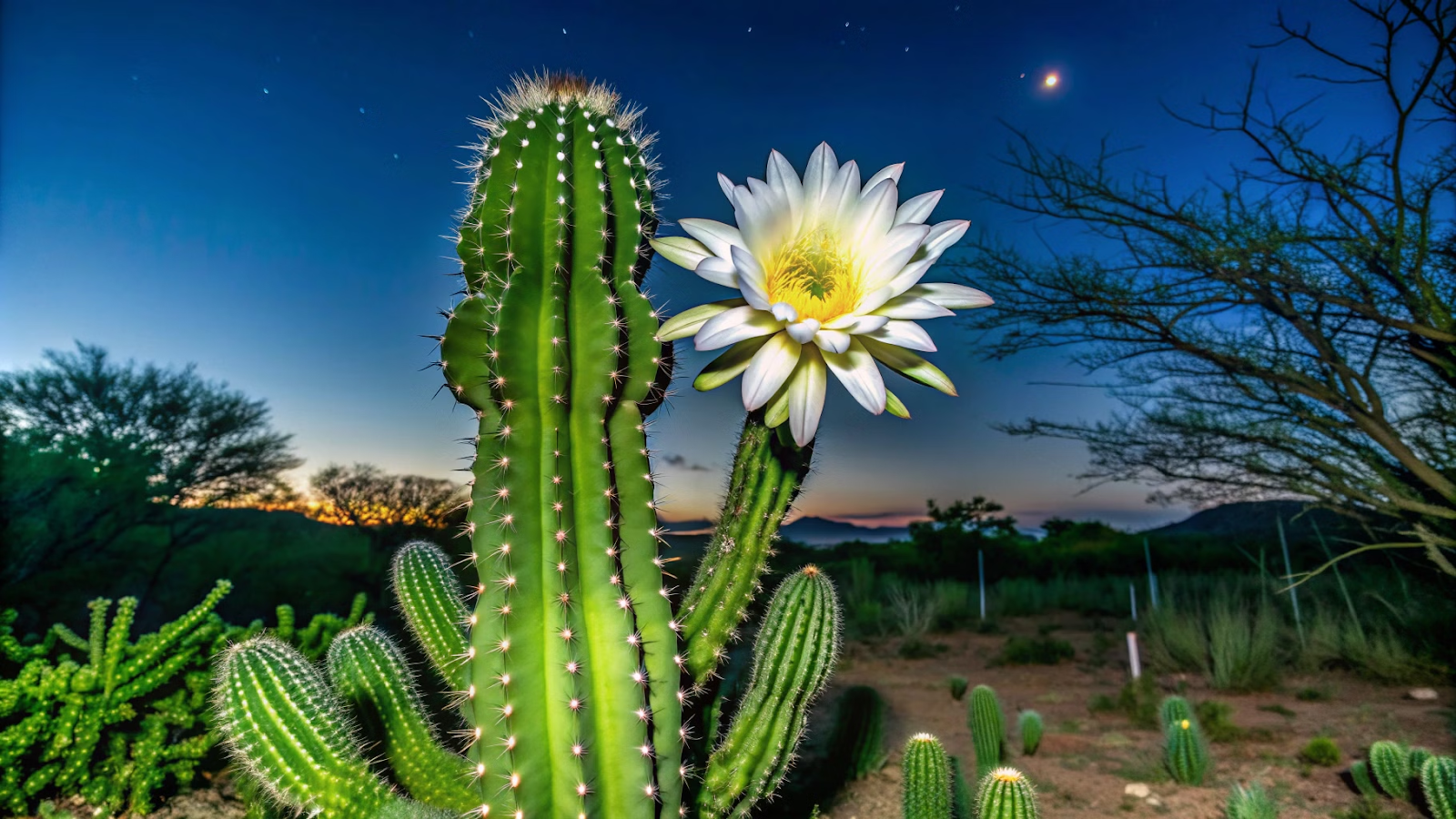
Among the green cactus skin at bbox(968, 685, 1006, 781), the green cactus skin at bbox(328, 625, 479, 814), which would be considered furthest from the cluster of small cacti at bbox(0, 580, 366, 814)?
the green cactus skin at bbox(968, 685, 1006, 781)

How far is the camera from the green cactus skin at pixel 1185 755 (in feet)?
8.64

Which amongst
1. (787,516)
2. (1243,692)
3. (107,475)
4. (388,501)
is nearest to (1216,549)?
(1243,692)

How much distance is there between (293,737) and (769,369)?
2.96ft

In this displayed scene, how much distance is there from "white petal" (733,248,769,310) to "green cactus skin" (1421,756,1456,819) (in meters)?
2.70

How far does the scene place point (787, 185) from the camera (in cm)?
90

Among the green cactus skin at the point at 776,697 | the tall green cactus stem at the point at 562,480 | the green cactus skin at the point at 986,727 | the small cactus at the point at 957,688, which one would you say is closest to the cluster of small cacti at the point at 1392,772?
the green cactus skin at the point at 986,727

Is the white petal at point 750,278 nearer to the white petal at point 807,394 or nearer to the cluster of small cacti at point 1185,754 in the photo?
the white petal at point 807,394

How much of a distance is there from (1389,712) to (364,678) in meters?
4.91

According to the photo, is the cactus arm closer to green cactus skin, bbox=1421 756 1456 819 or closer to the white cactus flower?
the white cactus flower

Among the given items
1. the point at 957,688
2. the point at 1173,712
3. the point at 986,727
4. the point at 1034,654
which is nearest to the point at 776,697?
the point at 986,727

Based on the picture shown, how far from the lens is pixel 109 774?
171 cm

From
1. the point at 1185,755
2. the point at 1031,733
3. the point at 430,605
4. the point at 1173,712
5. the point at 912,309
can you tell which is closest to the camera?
the point at 912,309

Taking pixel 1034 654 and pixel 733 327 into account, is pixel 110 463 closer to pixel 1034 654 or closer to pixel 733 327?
pixel 733 327

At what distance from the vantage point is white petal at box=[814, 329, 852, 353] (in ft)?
2.60
